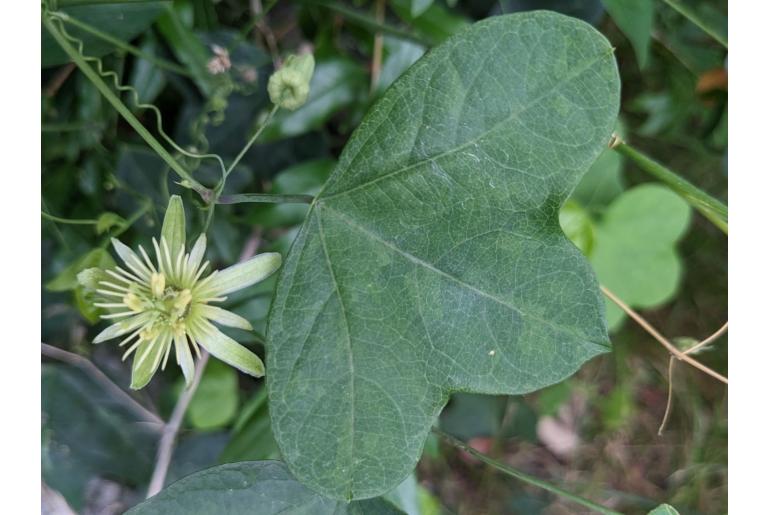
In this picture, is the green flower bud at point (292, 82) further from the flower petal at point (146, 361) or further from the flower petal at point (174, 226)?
the flower petal at point (146, 361)

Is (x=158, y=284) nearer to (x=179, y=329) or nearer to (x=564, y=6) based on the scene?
(x=179, y=329)

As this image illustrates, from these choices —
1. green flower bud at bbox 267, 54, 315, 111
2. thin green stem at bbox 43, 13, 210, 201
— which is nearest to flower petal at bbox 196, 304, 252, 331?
thin green stem at bbox 43, 13, 210, 201

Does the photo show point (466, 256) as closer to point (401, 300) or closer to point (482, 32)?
point (401, 300)

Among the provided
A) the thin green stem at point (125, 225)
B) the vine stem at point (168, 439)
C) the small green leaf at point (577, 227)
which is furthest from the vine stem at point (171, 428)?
the small green leaf at point (577, 227)
